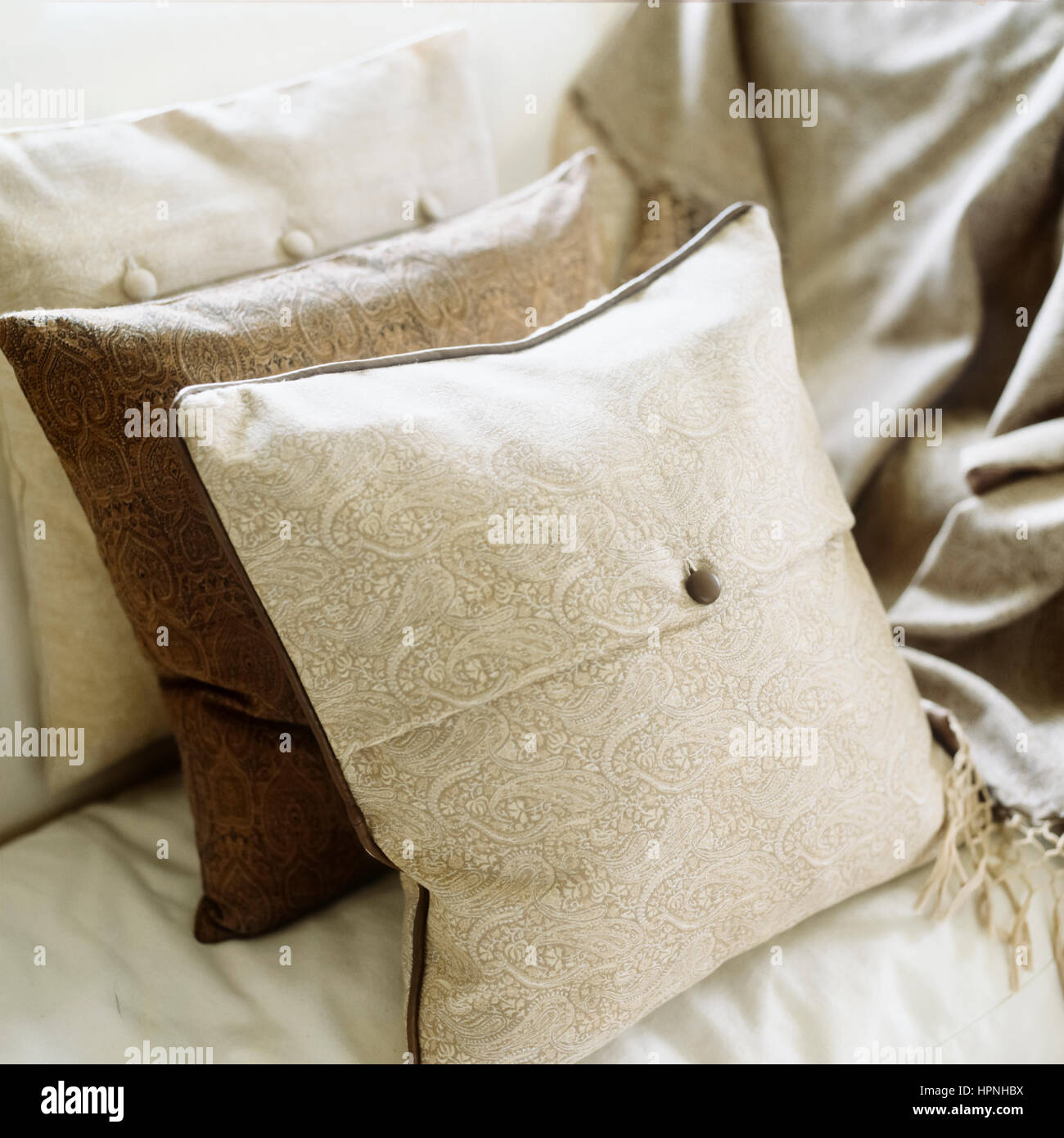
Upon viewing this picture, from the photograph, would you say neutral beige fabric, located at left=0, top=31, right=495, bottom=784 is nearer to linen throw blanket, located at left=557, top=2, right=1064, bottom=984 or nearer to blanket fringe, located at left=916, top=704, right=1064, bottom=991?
linen throw blanket, located at left=557, top=2, right=1064, bottom=984

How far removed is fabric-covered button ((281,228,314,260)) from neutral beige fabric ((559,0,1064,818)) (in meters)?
0.40

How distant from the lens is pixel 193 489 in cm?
62

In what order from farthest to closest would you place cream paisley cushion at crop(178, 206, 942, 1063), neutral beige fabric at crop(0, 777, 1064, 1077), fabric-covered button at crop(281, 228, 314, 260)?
fabric-covered button at crop(281, 228, 314, 260) → neutral beige fabric at crop(0, 777, 1064, 1077) → cream paisley cushion at crop(178, 206, 942, 1063)

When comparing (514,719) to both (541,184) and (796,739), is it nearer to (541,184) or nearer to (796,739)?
(796,739)

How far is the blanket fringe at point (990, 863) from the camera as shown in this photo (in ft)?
2.50

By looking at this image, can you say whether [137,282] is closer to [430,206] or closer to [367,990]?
[430,206]

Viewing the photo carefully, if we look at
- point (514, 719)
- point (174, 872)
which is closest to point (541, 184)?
point (514, 719)

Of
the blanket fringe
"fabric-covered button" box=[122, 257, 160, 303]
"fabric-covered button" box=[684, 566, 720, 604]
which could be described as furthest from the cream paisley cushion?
"fabric-covered button" box=[122, 257, 160, 303]

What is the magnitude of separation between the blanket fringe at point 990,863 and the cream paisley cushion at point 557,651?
5.0 inches

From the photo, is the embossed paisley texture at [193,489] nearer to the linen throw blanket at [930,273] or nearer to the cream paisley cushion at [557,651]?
the cream paisley cushion at [557,651]

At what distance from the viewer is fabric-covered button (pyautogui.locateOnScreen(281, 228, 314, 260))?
2.71 feet

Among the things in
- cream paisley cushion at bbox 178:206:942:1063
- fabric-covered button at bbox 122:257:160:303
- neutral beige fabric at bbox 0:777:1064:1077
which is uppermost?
fabric-covered button at bbox 122:257:160:303

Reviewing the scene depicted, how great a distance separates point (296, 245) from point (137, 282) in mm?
135

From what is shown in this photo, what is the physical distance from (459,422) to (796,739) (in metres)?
0.30
